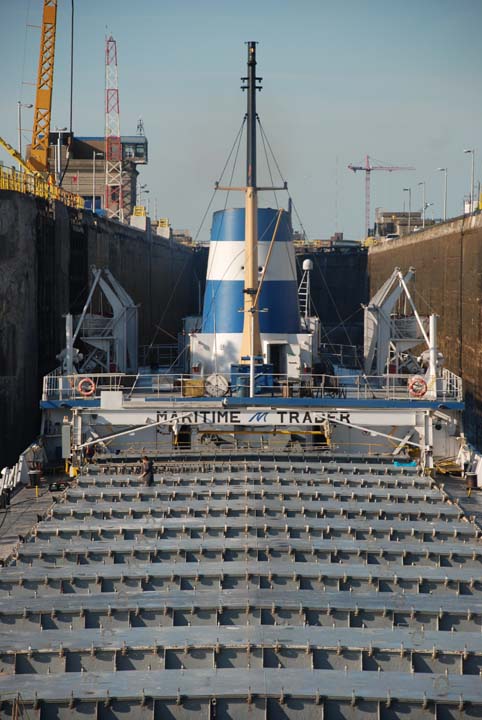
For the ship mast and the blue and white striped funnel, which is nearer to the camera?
the ship mast

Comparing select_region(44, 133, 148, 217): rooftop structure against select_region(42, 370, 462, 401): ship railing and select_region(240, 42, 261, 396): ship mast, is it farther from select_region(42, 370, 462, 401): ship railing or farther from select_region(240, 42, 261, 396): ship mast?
select_region(42, 370, 462, 401): ship railing

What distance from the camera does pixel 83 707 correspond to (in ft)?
38.3

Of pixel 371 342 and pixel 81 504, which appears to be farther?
pixel 371 342

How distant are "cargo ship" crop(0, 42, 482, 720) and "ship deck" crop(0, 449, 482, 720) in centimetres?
3

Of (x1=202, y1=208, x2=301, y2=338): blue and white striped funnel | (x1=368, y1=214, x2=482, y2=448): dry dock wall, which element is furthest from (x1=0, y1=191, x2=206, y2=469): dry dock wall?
(x1=368, y1=214, x2=482, y2=448): dry dock wall

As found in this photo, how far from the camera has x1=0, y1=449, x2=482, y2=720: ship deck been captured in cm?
1176

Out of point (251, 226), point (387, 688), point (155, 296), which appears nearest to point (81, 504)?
point (387, 688)

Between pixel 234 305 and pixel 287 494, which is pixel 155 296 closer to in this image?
pixel 234 305

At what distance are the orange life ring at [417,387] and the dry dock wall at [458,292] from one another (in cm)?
1169

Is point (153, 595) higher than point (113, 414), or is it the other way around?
point (113, 414)

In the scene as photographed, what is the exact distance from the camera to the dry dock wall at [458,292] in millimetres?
38219

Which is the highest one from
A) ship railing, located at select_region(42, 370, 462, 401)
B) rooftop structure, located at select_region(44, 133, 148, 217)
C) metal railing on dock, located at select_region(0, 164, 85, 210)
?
rooftop structure, located at select_region(44, 133, 148, 217)

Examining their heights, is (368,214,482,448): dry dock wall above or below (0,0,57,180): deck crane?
below

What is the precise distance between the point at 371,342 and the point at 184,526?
16.9m
